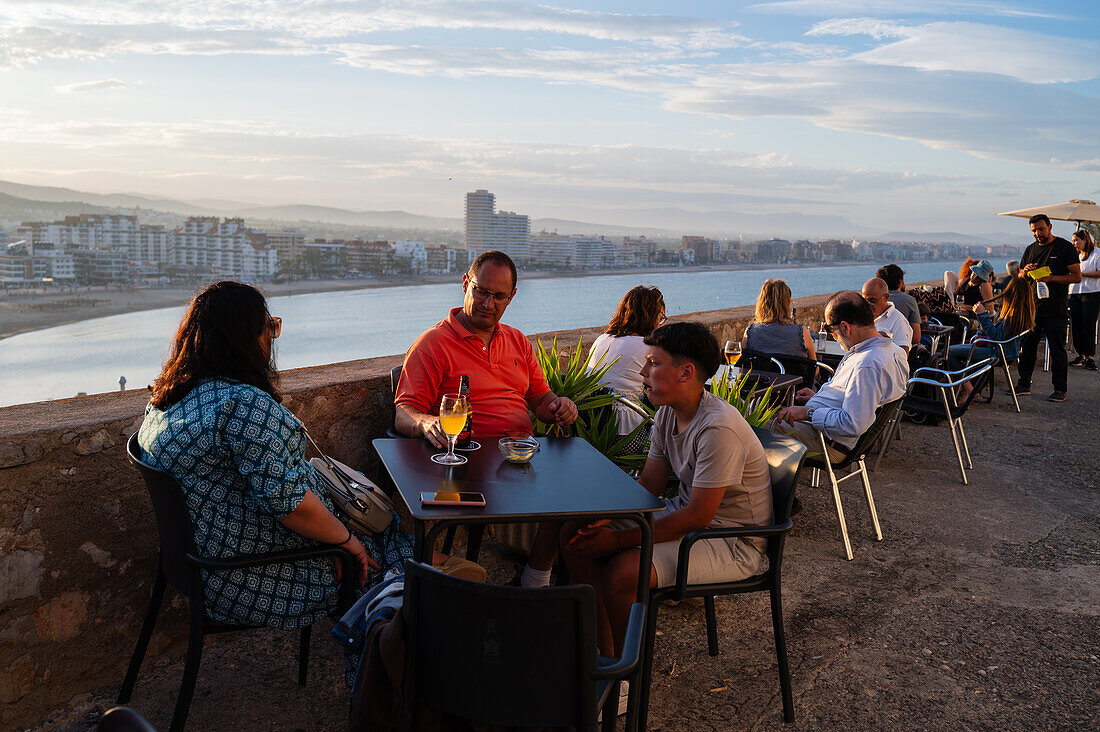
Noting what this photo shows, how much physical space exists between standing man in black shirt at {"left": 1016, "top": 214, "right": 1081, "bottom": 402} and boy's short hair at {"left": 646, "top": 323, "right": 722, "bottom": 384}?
693 centimetres

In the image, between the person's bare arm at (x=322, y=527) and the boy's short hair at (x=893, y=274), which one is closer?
the person's bare arm at (x=322, y=527)

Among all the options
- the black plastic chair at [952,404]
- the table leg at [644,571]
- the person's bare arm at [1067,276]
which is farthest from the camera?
the person's bare arm at [1067,276]

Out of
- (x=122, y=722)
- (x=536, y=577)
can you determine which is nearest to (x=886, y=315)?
(x=536, y=577)

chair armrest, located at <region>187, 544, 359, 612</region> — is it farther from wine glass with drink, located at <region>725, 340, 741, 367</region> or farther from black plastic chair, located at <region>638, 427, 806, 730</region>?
wine glass with drink, located at <region>725, 340, 741, 367</region>

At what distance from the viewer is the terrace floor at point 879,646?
243cm

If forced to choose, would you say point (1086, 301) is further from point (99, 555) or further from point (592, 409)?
point (99, 555)

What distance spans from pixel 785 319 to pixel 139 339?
46.7 metres

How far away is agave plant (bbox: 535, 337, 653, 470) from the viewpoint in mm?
3438

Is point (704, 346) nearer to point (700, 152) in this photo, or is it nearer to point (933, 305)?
point (933, 305)

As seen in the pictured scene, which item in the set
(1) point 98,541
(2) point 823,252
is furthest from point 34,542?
(2) point 823,252

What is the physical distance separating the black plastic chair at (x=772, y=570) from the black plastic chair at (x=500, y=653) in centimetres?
82

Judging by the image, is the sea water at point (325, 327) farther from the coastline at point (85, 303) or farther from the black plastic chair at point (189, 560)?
the black plastic chair at point (189, 560)

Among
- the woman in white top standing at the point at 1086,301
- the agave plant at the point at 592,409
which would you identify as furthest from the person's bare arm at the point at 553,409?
A: the woman in white top standing at the point at 1086,301

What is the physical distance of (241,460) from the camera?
191 cm
